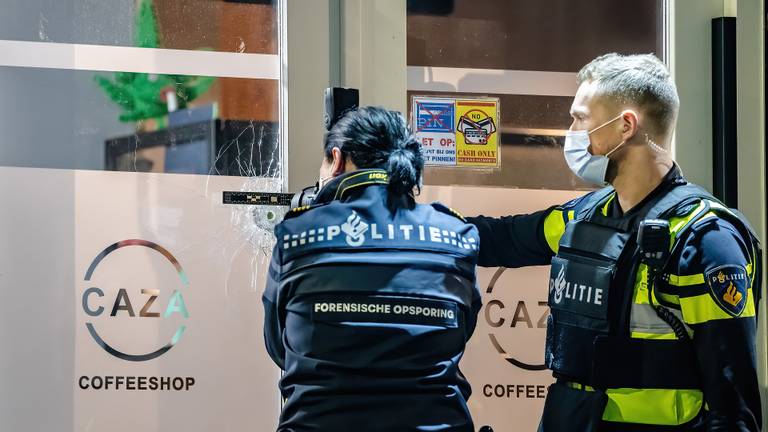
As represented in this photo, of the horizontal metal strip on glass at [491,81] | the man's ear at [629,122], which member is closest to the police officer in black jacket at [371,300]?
the man's ear at [629,122]

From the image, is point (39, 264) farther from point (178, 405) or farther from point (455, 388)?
point (455, 388)

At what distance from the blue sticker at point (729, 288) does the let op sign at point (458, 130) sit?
3.07 feet

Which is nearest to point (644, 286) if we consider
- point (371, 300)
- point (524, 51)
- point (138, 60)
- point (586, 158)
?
point (586, 158)

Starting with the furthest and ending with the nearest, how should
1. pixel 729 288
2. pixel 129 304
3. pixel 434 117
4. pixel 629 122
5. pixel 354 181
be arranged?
pixel 434 117 < pixel 129 304 < pixel 629 122 < pixel 354 181 < pixel 729 288

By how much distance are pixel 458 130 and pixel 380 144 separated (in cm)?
68

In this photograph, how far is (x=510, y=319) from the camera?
3.04m

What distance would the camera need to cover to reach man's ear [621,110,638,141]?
2.46 m

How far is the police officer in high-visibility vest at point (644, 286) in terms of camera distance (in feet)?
7.32

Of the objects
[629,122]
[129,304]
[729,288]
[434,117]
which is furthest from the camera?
[434,117]

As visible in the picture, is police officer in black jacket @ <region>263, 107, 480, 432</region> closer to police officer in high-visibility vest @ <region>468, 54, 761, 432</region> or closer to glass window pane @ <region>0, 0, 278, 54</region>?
police officer in high-visibility vest @ <region>468, 54, 761, 432</region>

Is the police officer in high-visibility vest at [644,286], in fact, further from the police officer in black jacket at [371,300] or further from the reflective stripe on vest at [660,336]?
the police officer in black jacket at [371,300]

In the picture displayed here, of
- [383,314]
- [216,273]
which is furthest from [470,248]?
[216,273]

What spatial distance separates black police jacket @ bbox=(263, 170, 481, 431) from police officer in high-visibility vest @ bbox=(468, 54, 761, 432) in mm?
274

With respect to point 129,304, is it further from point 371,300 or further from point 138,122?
point 371,300
